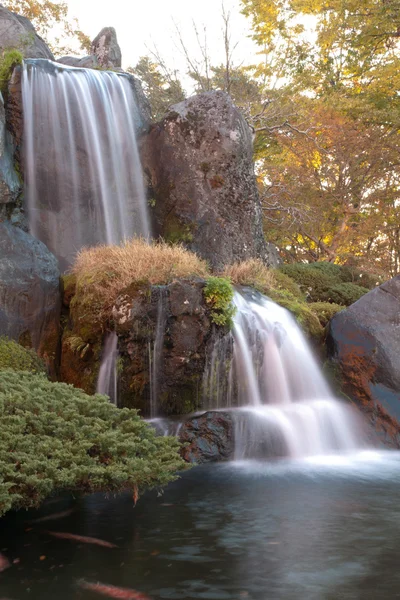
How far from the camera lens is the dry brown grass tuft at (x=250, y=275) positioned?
10.6 meters

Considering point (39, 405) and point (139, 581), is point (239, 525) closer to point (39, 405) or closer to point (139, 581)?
point (139, 581)

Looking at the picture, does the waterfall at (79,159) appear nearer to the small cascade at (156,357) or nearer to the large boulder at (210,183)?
the large boulder at (210,183)

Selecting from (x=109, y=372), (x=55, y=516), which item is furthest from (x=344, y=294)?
(x=55, y=516)

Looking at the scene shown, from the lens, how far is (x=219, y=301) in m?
8.48

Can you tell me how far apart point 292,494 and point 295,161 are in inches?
739

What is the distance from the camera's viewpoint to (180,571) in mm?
3771

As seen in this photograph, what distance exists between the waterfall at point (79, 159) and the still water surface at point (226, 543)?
7619mm

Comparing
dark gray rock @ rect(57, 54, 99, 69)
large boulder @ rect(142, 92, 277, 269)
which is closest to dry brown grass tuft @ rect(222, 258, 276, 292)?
large boulder @ rect(142, 92, 277, 269)

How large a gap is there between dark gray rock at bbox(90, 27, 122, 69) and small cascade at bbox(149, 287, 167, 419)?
599 inches

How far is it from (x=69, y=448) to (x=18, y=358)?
430 centimetres

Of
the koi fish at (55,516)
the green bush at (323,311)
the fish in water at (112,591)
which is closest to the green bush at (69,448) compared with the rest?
the koi fish at (55,516)

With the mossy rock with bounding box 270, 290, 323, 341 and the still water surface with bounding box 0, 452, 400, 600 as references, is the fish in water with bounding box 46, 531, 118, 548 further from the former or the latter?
the mossy rock with bounding box 270, 290, 323, 341

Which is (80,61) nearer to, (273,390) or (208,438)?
(273,390)

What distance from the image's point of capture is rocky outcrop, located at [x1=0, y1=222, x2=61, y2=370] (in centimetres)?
906
